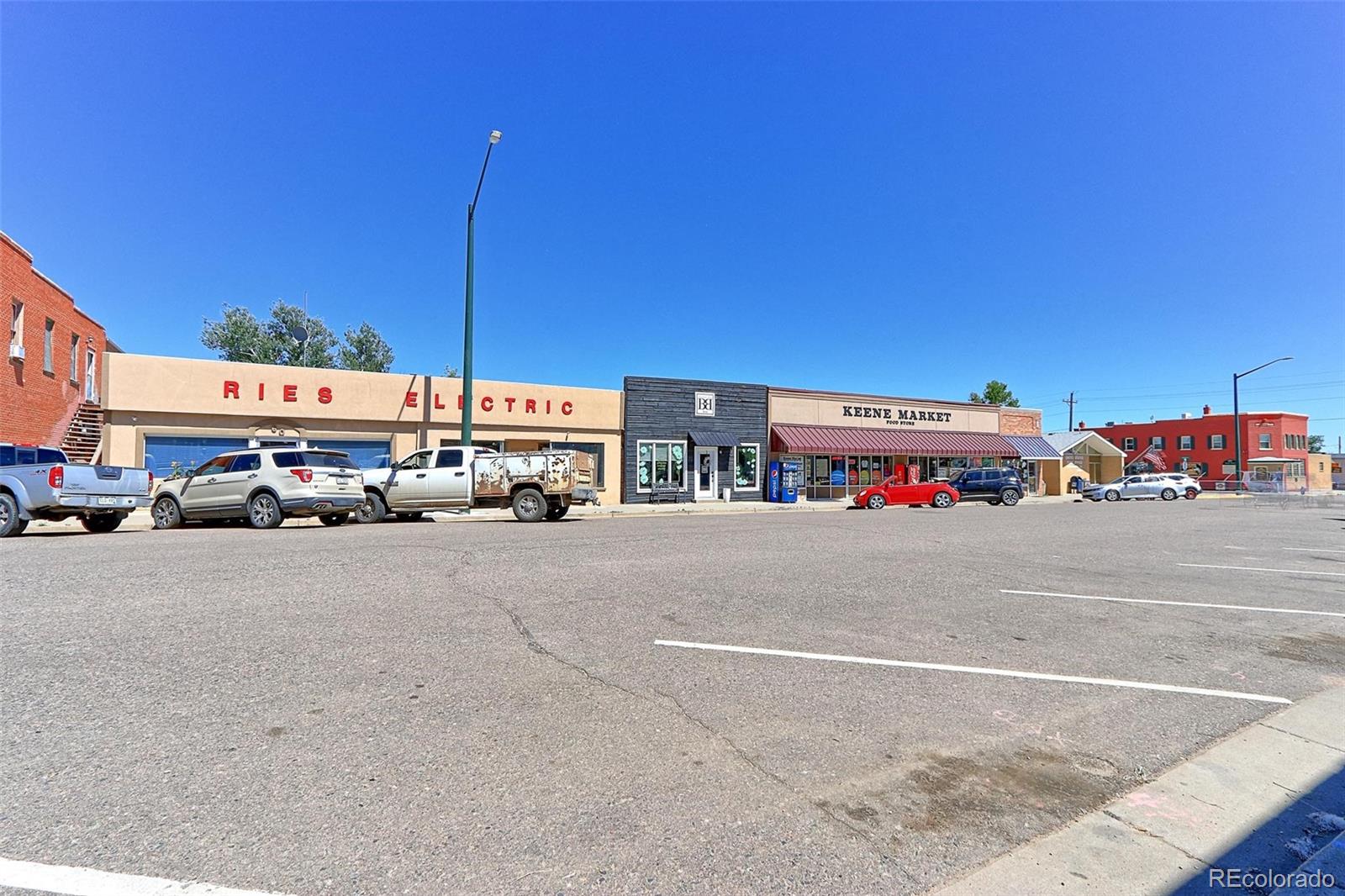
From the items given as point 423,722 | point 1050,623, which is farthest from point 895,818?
point 1050,623

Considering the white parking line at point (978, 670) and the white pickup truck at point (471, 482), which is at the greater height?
the white pickup truck at point (471, 482)

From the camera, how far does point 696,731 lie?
3604 millimetres

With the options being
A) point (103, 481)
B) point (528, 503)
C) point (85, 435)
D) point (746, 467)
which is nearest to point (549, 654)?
point (528, 503)

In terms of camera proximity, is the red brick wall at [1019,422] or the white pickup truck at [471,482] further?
the red brick wall at [1019,422]

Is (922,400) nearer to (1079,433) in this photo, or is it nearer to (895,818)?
(1079,433)

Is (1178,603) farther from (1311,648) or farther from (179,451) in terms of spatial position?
(179,451)

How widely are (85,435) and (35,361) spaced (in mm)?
2949

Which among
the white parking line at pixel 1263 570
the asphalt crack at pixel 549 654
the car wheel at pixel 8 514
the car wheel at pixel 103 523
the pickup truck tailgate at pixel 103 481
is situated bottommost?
the white parking line at pixel 1263 570

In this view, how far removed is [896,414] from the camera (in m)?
33.9

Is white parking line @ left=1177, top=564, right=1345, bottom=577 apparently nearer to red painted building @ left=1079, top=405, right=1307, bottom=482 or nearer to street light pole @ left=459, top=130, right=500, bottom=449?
street light pole @ left=459, top=130, right=500, bottom=449

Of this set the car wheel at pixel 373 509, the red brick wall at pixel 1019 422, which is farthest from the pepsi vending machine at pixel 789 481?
the car wheel at pixel 373 509

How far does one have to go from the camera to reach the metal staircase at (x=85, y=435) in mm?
19672

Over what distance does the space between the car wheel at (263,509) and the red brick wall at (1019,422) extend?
36866 millimetres

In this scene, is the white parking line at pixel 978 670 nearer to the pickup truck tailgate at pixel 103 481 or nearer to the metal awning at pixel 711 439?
the pickup truck tailgate at pixel 103 481
